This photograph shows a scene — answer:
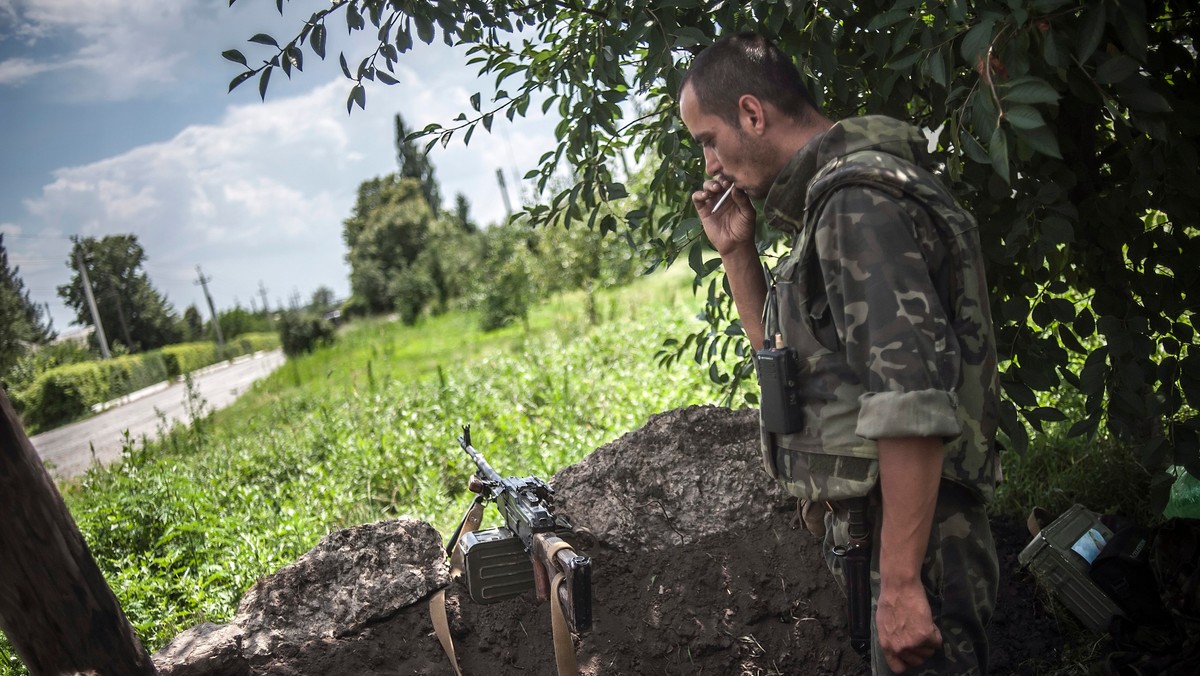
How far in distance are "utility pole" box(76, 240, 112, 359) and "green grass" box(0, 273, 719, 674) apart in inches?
555

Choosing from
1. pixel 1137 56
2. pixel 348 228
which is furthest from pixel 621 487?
pixel 348 228

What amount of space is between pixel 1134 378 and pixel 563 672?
1970mm

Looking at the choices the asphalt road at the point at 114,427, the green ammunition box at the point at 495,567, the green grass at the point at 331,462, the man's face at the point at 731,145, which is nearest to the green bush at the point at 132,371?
the asphalt road at the point at 114,427

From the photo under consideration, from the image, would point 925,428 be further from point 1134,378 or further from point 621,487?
point 621,487

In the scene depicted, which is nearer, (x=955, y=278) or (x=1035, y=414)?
(x=955, y=278)

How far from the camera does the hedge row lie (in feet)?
50.0

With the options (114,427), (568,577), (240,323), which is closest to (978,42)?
(568,577)

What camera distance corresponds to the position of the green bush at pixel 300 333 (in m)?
26.3

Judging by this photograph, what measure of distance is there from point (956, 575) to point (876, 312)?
647mm

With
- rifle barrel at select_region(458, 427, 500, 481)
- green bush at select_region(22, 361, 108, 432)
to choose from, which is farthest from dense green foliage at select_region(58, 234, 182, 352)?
rifle barrel at select_region(458, 427, 500, 481)

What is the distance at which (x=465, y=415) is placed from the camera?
7.03 metres

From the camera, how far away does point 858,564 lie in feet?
5.46

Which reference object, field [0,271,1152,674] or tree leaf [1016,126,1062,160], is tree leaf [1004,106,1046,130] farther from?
field [0,271,1152,674]

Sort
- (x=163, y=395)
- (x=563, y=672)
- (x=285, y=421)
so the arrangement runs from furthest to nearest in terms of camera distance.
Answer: (x=163, y=395) < (x=285, y=421) < (x=563, y=672)
